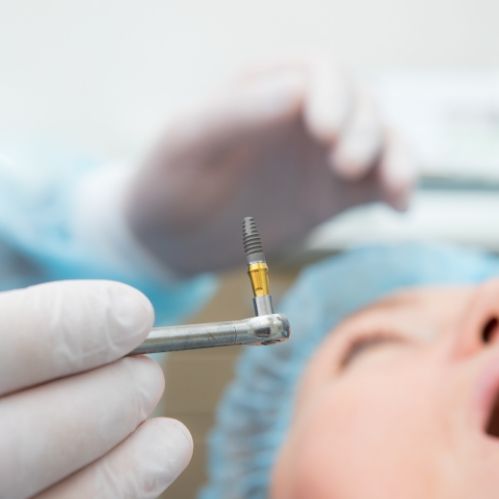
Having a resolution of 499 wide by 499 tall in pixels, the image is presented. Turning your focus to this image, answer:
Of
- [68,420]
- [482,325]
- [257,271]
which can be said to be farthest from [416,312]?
[68,420]

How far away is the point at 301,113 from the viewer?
1092 mm

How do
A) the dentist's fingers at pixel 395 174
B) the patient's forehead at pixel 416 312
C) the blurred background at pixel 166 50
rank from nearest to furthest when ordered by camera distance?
the patient's forehead at pixel 416 312 < the dentist's fingers at pixel 395 174 < the blurred background at pixel 166 50

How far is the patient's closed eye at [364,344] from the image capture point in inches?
36.0

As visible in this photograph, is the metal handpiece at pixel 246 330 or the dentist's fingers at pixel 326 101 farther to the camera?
the dentist's fingers at pixel 326 101

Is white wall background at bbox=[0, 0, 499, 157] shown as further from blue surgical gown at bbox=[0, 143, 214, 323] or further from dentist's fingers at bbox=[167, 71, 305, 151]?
dentist's fingers at bbox=[167, 71, 305, 151]

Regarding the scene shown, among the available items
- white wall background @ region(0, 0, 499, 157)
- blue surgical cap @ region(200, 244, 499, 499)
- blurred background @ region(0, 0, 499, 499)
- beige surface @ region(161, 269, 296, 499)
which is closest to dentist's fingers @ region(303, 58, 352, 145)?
blue surgical cap @ region(200, 244, 499, 499)

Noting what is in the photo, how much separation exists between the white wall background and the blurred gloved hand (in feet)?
2.82

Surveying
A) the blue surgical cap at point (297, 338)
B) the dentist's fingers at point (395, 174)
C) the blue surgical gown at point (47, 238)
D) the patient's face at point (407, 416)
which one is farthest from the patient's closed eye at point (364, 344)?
the blue surgical gown at point (47, 238)

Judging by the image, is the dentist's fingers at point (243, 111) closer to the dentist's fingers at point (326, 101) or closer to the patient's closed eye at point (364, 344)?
the dentist's fingers at point (326, 101)

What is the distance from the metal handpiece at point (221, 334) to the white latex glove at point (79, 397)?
0.03 m

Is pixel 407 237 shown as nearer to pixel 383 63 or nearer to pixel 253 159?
pixel 253 159

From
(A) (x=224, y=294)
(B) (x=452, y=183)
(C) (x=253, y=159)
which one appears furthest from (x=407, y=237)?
(C) (x=253, y=159)

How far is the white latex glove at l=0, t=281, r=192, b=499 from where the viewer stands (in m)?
0.52

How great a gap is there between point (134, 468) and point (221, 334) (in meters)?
0.15
